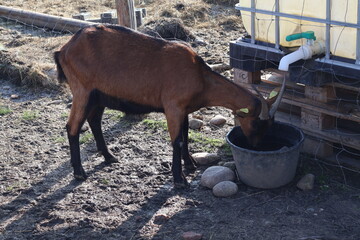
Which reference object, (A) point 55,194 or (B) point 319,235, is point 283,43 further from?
(A) point 55,194

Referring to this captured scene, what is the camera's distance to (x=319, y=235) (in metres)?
4.86

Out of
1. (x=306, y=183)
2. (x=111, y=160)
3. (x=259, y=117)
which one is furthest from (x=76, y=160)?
(x=306, y=183)

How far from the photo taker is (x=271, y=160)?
544cm

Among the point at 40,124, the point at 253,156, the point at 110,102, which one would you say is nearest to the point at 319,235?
the point at 253,156

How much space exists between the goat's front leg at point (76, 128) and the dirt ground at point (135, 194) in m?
0.12

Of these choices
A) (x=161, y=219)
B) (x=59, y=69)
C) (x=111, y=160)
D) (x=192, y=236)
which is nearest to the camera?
(x=192, y=236)

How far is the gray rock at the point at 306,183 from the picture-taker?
5613mm

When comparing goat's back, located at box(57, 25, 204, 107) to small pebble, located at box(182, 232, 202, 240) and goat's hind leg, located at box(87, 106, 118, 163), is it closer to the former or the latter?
goat's hind leg, located at box(87, 106, 118, 163)

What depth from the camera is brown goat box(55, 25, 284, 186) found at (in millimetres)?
5715

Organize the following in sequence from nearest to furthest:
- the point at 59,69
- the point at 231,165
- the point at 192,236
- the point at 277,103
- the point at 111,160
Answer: the point at 192,236, the point at 277,103, the point at 231,165, the point at 59,69, the point at 111,160

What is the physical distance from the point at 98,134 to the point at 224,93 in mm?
1510

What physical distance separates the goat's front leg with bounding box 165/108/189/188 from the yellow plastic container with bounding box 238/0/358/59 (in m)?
1.18

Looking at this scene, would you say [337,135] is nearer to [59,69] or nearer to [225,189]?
[225,189]

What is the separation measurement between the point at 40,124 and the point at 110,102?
1797 millimetres
